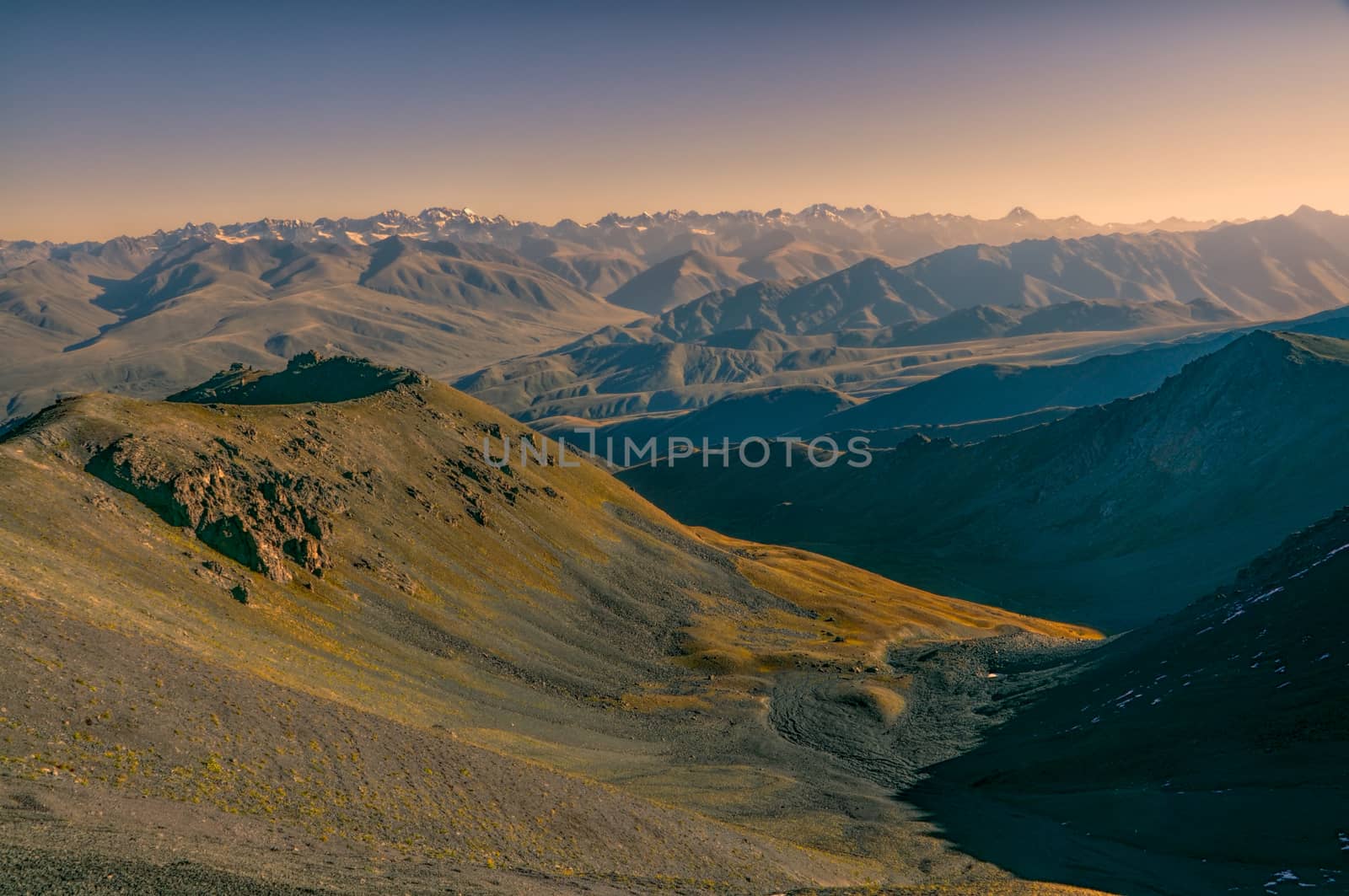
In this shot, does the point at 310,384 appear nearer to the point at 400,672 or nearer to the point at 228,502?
the point at 228,502

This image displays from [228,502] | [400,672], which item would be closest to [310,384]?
[228,502]

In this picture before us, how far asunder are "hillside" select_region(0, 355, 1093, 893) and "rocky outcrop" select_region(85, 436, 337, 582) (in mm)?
288

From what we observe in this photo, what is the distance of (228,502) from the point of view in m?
93.1

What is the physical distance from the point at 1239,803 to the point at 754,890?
38.5m

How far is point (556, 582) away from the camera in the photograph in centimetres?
12412

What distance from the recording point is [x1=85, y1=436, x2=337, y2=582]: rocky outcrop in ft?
285

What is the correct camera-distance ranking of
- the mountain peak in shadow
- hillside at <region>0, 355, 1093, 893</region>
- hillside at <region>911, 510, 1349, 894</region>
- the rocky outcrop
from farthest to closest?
the mountain peak in shadow → the rocky outcrop → hillside at <region>911, 510, 1349, 894</region> → hillside at <region>0, 355, 1093, 893</region>

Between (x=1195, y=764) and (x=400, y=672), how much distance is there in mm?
71137

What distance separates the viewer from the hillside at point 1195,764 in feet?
198

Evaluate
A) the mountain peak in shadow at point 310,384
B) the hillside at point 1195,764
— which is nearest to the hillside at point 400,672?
the mountain peak in shadow at point 310,384

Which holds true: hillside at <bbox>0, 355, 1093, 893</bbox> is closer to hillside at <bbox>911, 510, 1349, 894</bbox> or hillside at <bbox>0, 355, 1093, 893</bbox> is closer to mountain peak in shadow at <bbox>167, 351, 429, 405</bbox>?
mountain peak in shadow at <bbox>167, 351, 429, 405</bbox>

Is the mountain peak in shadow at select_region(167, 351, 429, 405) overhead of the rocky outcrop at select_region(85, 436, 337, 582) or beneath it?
overhead

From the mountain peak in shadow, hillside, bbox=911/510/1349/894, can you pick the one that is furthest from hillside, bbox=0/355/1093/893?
hillside, bbox=911/510/1349/894

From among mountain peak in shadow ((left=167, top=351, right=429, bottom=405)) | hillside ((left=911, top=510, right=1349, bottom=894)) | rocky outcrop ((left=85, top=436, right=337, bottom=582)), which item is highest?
mountain peak in shadow ((left=167, top=351, right=429, bottom=405))
